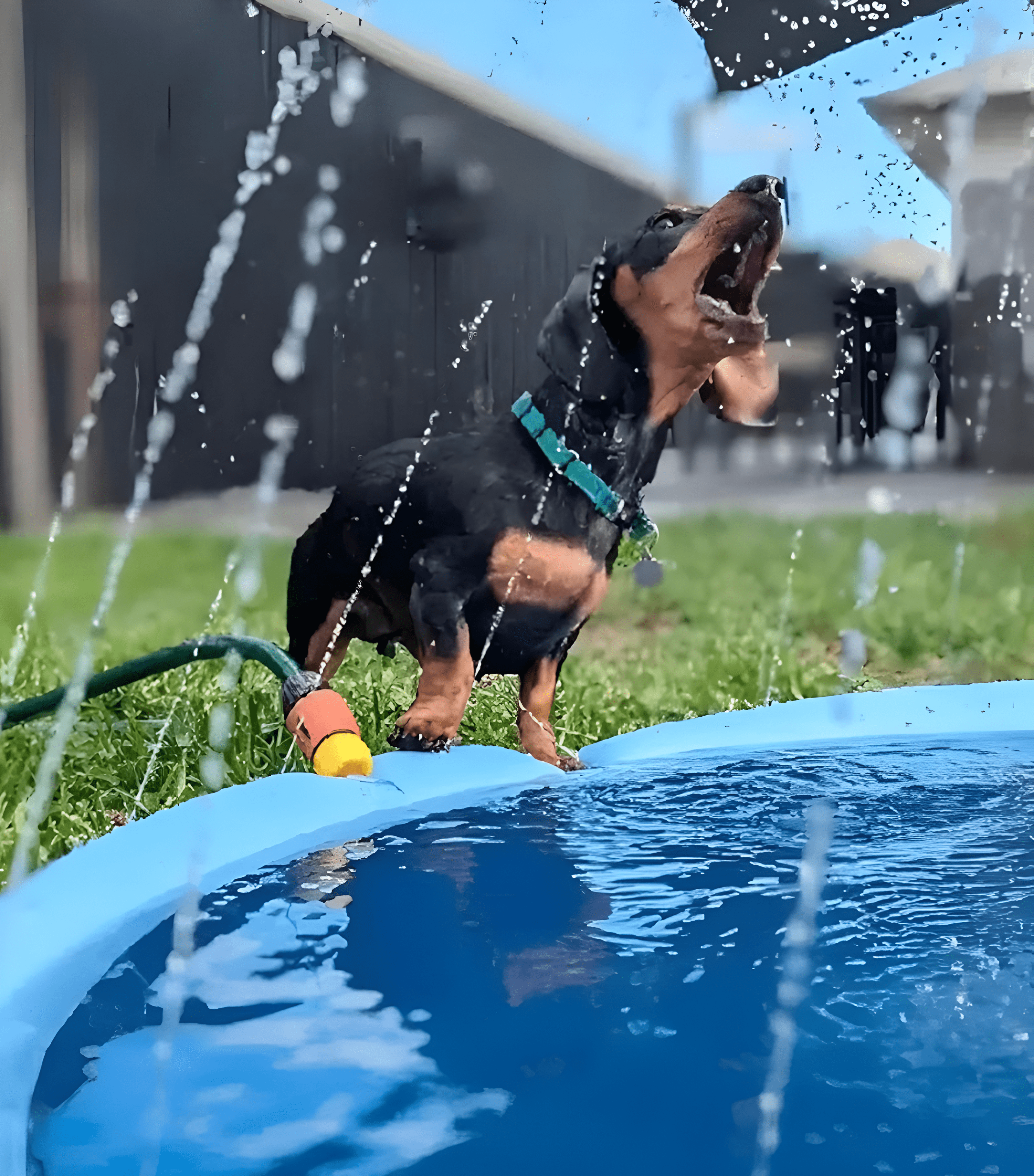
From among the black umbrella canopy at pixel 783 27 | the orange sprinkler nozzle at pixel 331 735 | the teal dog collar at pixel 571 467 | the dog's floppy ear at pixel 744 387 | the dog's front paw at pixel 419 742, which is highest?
the black umbrella canopy at pixel 783 27

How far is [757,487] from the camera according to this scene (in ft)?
23.0

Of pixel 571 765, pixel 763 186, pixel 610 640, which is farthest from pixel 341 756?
pixel 610 640

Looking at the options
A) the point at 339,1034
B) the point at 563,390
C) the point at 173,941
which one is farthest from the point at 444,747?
the point at 339,1034

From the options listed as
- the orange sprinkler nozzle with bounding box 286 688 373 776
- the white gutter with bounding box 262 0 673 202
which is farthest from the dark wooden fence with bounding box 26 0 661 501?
the orange sprinkler nozzle with bounding box 286 688 373 776

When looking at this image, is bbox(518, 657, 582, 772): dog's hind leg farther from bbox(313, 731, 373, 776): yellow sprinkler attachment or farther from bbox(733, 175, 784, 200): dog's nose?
bbox(733, 175, 784, 200): dog's nose

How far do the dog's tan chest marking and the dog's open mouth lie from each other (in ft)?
1.77

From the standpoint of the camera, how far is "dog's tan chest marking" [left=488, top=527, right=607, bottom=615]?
8.09 feet

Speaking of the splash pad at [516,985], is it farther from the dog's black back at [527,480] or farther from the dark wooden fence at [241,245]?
the dark wooden fence at [241,245]

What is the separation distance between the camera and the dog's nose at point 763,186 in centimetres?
218

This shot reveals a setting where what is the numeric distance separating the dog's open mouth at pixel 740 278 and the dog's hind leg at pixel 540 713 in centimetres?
90

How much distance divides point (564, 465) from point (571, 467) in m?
0.01

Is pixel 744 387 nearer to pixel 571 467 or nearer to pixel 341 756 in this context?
pixel 571 467

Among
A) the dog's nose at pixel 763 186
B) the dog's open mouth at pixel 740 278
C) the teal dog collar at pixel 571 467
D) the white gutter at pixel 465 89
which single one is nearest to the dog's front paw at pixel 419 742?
the teal dog collar at pixel 571 467

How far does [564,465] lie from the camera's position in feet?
8.12
